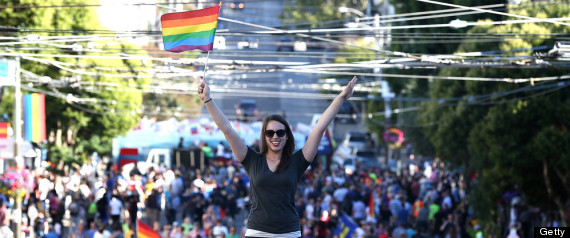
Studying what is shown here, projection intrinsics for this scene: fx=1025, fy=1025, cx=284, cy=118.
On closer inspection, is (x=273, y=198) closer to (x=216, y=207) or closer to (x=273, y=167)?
(x=273, y=167)

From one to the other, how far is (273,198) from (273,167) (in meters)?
0.20

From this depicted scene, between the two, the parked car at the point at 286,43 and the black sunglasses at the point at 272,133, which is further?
the parked car at the point at 286,43

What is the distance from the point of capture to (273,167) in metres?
6.23

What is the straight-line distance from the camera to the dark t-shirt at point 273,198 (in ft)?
20.2

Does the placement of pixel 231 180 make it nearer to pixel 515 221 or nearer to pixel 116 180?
pixel 116 180

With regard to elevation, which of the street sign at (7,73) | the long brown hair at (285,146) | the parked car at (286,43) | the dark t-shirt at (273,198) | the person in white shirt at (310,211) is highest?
the parked car at (286,43)

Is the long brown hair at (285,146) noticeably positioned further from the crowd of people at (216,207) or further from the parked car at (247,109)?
the parked car at (247,109)

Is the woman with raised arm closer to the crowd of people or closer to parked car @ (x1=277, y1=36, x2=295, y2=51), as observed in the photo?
parked car @ (x1=277, y1=36, x2=295, y2=51)

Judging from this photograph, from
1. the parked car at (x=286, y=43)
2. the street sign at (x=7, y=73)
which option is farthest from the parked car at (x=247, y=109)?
the street sign at (x=7, y=73)

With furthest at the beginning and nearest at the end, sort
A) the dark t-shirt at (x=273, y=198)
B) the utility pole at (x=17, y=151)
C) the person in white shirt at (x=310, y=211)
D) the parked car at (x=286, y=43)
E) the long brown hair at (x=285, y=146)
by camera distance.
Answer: the parked car at (x=286, y=43) → the person in white shirt at (x=310, y=211) → the utility pole at (x=17, y=151) → the long brown hair at (x=285, y=146) → the dark t-shirt at (x=273, y=198)

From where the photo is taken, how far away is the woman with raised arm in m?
6.16

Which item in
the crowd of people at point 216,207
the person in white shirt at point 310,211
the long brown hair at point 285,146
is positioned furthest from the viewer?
the person in white shirt at point 310,211

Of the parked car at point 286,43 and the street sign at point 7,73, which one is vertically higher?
the parked car at point 286,43

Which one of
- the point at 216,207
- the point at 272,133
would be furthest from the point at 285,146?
the point at 216,207
